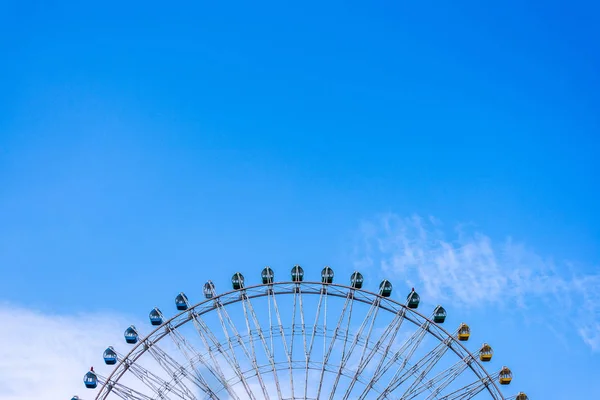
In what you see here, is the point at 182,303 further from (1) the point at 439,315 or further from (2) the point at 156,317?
(1) the point at 439,315

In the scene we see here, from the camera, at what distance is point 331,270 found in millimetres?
46938

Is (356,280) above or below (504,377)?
above

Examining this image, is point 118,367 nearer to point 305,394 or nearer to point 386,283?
point 305,394

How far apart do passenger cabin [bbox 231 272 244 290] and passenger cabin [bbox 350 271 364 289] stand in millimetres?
5952

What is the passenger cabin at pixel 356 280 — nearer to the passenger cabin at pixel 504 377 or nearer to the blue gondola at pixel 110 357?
the passenger cabin at pixel 504 377

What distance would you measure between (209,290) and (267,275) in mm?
3234

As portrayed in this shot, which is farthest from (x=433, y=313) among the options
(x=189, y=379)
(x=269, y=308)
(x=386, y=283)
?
(x=189, y=379)

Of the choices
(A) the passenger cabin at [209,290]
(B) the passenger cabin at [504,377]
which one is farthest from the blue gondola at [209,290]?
(B) the passenger cabin at [504,377]

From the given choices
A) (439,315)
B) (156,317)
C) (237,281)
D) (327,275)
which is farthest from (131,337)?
(439,315)

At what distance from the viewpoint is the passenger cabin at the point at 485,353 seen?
45000mm

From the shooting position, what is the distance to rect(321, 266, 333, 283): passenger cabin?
153ft

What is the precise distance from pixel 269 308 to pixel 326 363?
14.5ft

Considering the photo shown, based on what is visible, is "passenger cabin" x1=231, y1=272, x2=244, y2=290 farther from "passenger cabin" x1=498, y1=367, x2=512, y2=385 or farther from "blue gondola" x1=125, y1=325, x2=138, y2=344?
"passenger cabin" x1=498, y1=367, x2=512, y2=385

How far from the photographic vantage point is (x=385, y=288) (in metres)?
45.8
